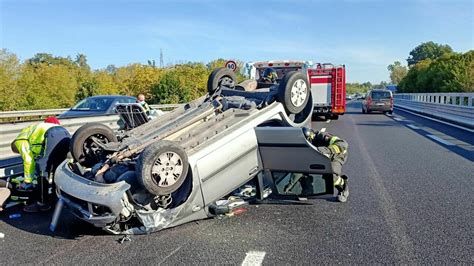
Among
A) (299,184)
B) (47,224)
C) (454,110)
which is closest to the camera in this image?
(47,224)

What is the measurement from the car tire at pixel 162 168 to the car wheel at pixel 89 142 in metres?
1.15

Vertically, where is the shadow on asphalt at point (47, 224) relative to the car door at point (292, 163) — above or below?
below

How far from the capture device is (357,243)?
4.16 metres

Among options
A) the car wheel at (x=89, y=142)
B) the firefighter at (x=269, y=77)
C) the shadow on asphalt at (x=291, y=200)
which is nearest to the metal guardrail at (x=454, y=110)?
the firefighter at (x=269, y=77)

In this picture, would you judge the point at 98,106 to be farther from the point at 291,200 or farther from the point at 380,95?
the point at 380,95

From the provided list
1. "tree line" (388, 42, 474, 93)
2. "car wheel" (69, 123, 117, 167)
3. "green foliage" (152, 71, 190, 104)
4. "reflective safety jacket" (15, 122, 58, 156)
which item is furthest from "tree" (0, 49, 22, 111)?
"tree line" (388, 42, 474, 93)

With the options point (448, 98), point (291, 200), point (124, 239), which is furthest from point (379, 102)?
point (124, 239)

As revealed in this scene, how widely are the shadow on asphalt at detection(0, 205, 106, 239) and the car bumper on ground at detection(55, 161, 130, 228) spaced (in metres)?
0.37

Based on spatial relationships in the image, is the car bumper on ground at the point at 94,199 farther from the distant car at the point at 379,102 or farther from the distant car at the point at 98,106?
the distant car at the point at 379,102

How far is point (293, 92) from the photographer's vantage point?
5801mm

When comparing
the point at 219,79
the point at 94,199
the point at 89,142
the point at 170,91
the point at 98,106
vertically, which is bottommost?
the point at 94,199

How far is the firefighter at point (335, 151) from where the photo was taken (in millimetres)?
5180

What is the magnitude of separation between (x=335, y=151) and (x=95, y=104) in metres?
8.49

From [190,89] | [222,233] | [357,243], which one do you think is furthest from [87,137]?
[190,89]
